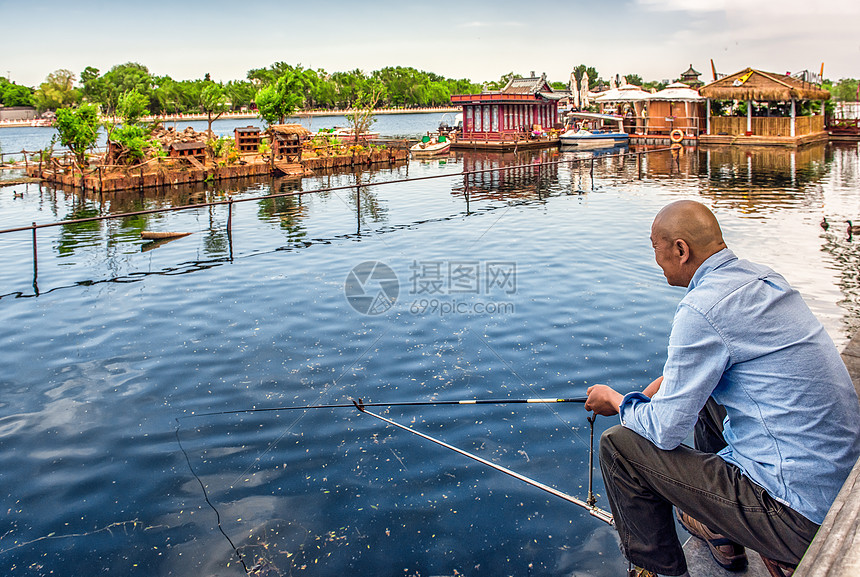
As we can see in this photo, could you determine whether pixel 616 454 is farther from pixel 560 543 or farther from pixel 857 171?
pixel 857 171

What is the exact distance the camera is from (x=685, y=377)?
103 inches

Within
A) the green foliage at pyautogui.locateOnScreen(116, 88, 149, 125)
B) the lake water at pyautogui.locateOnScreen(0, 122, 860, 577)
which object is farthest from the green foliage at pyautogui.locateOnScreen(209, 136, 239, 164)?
the lake water at pyautogui.locateOnScreen(0, 122, 860, 577)

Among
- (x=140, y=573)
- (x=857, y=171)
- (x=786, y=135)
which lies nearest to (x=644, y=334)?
(x=140, y=573)

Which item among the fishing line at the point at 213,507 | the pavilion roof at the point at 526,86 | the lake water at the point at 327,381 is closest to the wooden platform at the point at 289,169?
the lake water at the point at 327,381

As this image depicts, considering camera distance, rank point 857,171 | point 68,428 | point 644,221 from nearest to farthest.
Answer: point 68,428 → point 644,221 → point 857,171

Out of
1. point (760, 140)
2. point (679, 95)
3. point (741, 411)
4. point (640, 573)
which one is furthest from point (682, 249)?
point (679, 95)

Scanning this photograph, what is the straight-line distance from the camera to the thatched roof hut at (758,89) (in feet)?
125

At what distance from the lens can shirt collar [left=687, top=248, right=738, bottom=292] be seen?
270 centimetres

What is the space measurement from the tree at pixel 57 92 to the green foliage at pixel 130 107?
133986 mm

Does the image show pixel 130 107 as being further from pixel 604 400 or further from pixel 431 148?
pixel 604 400

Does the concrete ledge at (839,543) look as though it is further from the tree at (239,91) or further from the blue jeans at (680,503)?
the tree at (239,91)

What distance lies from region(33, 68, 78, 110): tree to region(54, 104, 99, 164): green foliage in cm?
13753

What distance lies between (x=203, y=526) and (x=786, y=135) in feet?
144

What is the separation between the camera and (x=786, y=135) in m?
40.4
